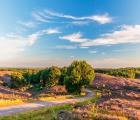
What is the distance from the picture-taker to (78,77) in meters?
90.1

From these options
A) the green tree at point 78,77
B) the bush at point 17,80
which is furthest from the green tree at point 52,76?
the green tree at point 78,77

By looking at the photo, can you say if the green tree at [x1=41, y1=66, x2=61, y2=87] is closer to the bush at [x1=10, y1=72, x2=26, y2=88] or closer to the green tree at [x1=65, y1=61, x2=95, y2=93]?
the bush at [x1=10, y1=72, x2=26, y2=88]

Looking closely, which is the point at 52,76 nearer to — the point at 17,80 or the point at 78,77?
the point at 17,80

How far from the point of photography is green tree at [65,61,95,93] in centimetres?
9034

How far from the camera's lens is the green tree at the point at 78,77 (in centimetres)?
9034

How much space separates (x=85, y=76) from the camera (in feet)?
298

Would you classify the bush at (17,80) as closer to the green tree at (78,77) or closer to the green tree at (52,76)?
the green tree at (52,76)

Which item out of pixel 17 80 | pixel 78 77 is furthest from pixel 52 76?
pixel 78 77

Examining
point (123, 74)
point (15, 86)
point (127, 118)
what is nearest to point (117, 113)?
point (127, 118)

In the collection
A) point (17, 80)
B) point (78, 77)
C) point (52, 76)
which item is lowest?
point (17, 80)

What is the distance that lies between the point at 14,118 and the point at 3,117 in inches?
34.6

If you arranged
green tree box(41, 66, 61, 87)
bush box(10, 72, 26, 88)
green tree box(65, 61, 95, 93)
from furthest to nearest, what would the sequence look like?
bush box(10, 72, 26, 88)
green tree box(41, 66, 61, 87)
green tree box(65, 61, 95, 93)

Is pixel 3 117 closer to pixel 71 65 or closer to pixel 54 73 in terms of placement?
pixel 71 65

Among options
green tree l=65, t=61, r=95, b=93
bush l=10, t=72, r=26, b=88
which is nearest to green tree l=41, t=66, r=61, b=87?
bush l=10, t=72, r=26, b=88
